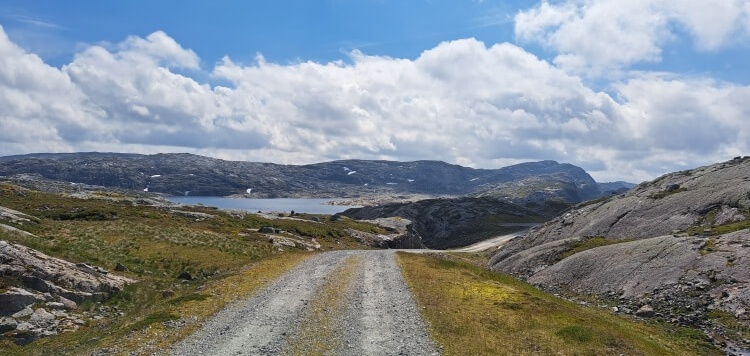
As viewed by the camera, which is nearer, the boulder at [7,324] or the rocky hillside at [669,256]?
the boulder at [7,324]

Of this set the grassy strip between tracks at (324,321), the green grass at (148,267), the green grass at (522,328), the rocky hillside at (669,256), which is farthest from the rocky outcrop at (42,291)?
the rocky hillside at (669,256)

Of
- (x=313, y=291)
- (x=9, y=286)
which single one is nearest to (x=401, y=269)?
(x=313, y=291)

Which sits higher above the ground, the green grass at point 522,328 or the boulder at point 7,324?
the green grass at point 522,328

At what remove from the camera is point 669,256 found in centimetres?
3934

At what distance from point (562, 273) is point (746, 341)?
20306 mm

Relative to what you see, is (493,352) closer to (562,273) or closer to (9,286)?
(9,286)

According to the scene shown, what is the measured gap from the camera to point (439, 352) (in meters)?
17.9

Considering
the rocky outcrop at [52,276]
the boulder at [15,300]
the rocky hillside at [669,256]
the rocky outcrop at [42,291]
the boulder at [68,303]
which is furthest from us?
the rocky hillside at [669,256]

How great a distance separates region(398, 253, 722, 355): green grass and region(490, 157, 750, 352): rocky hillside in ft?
14.2

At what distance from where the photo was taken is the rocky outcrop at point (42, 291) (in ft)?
70.3

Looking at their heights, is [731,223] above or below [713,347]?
above

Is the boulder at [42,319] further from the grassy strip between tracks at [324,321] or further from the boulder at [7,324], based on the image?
the grassy strip between tracks at [324,321]

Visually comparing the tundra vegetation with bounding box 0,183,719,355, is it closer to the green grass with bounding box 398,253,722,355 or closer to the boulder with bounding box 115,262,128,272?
the green grass with bounding box 398,253,722,355

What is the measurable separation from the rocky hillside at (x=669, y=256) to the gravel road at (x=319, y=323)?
63.3 ft
